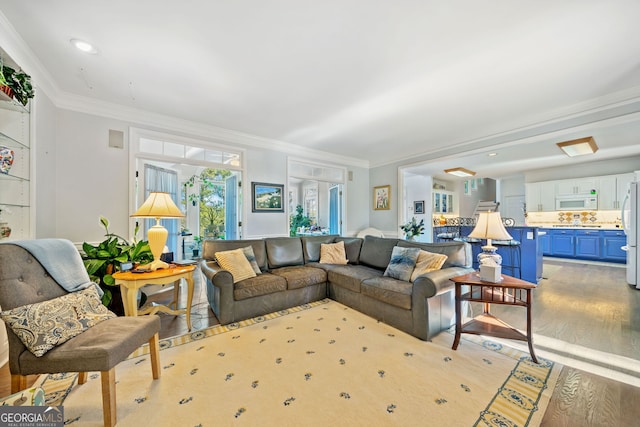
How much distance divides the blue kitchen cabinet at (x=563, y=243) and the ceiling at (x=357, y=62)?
3.50 meters

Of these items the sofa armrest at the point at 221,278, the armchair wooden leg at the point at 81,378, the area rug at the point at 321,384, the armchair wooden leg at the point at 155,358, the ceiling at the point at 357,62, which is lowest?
the area rug at the point at 321,384

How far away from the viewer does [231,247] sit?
346cm

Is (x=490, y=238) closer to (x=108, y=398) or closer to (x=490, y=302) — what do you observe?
(x=490, y=302)

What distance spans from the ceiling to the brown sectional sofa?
185cm

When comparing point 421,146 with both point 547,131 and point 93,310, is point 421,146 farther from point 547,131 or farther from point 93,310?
point 93,310

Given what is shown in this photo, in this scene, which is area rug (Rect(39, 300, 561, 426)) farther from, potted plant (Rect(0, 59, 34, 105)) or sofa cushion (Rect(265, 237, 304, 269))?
potted plant (Rect(0, 59, 34, 105))

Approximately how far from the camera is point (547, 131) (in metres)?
3.62

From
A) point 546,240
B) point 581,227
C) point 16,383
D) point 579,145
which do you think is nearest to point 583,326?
point 579,145

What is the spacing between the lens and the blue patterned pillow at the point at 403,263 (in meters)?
2.93

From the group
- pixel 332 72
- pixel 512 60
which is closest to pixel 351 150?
pixel 332 72

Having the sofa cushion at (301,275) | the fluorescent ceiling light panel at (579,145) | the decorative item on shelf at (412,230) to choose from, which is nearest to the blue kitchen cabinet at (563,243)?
the fluorescent ceiling light panel at (579,145)

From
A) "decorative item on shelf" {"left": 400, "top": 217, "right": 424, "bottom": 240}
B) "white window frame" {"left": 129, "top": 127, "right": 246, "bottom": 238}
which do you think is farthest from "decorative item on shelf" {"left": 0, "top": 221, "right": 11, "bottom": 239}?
"decorative item on shelf" {"left": 400, "top": 217, "right": 424, "bottom": 240}

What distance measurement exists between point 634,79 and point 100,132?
6.20 meters

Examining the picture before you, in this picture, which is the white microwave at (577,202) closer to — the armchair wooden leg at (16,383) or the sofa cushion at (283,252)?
the sofa cushion at (283,252)
